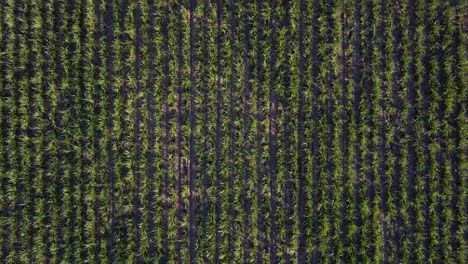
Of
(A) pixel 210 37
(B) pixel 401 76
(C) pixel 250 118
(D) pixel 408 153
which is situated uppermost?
(A) pixel 210 37

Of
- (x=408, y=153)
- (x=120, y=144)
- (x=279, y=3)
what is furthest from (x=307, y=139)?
(x=120, y=144)

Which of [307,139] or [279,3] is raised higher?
[279,3]

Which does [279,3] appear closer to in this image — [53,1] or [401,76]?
[401,76]

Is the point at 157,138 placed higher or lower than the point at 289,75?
lower

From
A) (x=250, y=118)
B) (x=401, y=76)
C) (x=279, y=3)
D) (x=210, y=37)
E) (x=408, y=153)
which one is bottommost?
(x=408, y=153)

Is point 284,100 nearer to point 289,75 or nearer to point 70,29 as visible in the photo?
point 289,75

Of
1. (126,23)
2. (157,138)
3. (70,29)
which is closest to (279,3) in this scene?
(126,23)
